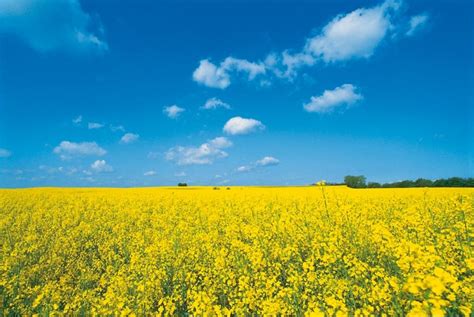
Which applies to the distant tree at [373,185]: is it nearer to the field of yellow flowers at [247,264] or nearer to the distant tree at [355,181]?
the distant tree at [355,181]

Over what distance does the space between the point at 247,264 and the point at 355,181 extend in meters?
41.5

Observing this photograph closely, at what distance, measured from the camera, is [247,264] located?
20.9 ft

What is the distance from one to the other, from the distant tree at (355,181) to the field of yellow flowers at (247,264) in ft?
101

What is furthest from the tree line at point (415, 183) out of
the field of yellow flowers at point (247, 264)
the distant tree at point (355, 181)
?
the field of yellow flowers at point (247, 264)

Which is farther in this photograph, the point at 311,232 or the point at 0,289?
the point at 311,232

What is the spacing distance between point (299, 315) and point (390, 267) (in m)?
2.39

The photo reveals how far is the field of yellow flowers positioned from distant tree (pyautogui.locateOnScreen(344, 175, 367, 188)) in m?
30.7

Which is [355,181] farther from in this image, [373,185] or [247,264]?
[247,264]

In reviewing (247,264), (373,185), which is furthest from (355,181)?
(247,264)

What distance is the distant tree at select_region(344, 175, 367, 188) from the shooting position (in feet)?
141

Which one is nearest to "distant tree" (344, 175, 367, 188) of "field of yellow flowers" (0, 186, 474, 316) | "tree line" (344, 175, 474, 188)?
"tree line" (344, 175, 474, 188)

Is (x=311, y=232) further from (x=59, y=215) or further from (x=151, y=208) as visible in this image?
(x=59, y=215)

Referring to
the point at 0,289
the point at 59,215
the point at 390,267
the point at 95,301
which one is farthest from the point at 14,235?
the point at 390,267

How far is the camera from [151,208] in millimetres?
16344
